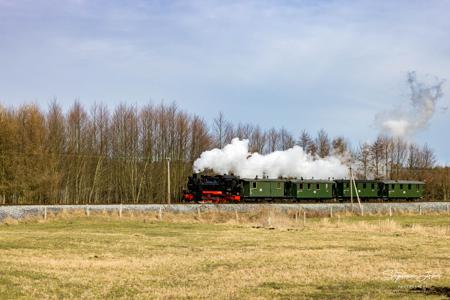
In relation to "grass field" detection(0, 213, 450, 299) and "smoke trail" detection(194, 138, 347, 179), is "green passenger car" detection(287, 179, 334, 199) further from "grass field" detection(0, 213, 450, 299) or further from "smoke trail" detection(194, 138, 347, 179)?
"grass field" detection(0, 213, 450, 299)

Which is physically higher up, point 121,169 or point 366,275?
point 121,169

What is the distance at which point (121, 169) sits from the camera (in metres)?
77.1

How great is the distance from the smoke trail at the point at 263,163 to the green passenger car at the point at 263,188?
332 cm

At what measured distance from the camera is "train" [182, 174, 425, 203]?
59.8 metres

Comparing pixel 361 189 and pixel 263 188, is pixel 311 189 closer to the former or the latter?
pixel 263 188

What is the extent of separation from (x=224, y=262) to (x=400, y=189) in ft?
197

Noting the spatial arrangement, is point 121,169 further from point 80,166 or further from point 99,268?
point 99,268

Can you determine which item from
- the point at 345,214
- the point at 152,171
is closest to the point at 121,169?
the point at 152,171

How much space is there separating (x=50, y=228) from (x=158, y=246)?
12.0 m

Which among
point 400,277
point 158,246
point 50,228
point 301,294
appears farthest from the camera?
point 50,228

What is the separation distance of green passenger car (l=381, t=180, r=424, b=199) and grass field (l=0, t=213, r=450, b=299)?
129ft

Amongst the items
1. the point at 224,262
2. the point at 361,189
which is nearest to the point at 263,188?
the point at 361,189

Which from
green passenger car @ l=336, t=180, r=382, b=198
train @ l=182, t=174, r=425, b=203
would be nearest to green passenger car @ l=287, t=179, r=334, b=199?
train @ l=182, t=174, r=425, b=203

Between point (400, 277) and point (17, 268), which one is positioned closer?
point (400, 277)
